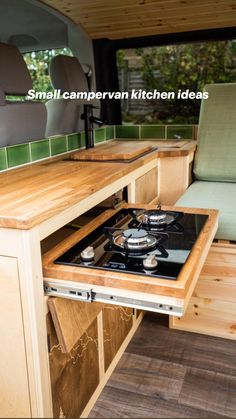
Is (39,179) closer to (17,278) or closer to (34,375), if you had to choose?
(17,278)

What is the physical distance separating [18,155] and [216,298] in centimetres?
110

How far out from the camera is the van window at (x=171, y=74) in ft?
8.30

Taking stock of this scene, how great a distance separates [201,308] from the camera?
1892mm

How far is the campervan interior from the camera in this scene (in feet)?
3.25

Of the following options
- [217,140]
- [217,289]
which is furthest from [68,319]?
[217,140]

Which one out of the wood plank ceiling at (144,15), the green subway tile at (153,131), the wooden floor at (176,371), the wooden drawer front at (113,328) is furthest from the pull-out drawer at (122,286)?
the green subway tile at (153,131)

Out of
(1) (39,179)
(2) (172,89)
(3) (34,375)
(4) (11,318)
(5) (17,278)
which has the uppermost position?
(2) (172,89)

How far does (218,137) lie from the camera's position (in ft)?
7.98

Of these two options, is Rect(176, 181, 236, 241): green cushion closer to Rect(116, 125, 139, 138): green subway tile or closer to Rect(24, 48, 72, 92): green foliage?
Rect(116, 125, 139, 138): green subway tile

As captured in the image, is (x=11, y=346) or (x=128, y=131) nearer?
(x=11, y=346)

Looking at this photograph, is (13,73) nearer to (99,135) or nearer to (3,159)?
(3,159)

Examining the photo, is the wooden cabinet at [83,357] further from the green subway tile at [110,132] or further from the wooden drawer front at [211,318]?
the green subway tile at [110,132]

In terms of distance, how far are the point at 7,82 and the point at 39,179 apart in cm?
51

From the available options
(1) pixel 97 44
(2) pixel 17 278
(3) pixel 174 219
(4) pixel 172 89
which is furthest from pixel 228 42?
(2) pixel 17 278
